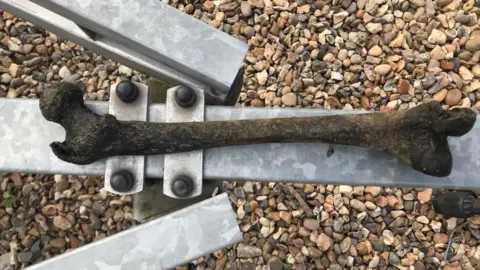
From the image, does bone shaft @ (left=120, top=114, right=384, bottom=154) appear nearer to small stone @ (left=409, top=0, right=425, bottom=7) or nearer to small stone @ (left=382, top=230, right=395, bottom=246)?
small stone @ (left=382, top=230, right=395, bottom=246)

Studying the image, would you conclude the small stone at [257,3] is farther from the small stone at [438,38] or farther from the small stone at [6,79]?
the small stone at [6,79]

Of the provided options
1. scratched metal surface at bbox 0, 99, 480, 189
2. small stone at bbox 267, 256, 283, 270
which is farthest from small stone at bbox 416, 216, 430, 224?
scratched metal surface at bbox 0, 99, 480, 189

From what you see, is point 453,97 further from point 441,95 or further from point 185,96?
point 185,96

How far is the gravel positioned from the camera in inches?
108

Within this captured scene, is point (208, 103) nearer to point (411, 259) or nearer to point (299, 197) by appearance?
point (299, 197)

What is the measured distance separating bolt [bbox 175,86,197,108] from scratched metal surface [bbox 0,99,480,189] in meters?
0.06

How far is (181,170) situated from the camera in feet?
4.60

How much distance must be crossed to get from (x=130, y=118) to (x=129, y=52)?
0.72 ft

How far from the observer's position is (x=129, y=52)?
1.53 meters

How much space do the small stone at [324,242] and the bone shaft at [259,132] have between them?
1.47m

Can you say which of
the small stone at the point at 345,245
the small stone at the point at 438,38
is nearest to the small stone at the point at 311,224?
the small stone at the point at 345,245

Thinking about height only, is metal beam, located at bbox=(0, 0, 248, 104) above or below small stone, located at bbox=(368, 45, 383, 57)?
above

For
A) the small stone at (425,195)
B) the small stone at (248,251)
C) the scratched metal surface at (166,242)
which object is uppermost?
the scratched metal surface at (166,242)

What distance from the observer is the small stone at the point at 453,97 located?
9.27 feet
